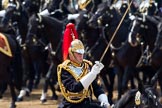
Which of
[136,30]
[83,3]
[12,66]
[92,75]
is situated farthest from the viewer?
[83,3]

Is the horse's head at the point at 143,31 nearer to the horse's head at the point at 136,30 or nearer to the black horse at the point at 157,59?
the horse's head at the point at 136,30

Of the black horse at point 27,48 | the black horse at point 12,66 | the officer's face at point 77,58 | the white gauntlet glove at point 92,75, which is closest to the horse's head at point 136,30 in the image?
the black horse at point 12,66

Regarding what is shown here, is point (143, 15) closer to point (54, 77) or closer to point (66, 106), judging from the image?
point (54, 77)

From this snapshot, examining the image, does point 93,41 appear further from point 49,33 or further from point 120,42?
point 49,33

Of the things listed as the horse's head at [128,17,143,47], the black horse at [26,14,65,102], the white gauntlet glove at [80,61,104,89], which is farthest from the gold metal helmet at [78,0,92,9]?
the white gauntlet glove at [80,61,104,89]

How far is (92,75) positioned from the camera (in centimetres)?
704

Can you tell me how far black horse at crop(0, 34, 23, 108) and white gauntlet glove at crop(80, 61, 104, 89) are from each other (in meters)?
6.62

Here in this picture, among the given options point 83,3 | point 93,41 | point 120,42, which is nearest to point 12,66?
point 93,41

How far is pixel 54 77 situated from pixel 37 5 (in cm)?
188

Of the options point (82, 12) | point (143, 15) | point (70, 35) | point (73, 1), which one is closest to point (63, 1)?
point (73, 1)

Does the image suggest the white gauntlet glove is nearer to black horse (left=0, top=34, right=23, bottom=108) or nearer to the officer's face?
the officer's face

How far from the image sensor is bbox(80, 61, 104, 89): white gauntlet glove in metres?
7.02

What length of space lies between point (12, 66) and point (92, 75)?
751 cm

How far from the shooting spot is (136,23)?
12.9 meters
